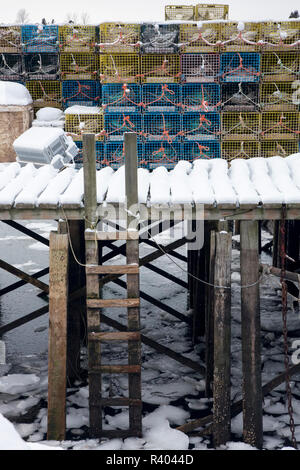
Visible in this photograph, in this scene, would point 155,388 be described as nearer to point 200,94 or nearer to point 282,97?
point 200,94

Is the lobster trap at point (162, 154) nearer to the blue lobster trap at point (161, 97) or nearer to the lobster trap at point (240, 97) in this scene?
the blue lobster trap at point (161, 97)

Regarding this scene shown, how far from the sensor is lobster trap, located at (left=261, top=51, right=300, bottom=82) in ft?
39.4

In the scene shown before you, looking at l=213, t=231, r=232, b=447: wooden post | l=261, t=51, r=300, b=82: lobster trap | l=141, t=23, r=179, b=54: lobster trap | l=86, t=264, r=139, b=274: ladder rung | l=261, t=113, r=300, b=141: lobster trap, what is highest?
l=141, t=23, r=179, b=54: lobster trap

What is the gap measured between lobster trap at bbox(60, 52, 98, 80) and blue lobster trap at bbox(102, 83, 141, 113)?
0.86 metres

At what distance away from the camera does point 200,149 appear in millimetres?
12375

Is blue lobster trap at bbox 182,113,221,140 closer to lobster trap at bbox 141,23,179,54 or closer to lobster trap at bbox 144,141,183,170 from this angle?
lobster trap at bbox 144,141,183,170

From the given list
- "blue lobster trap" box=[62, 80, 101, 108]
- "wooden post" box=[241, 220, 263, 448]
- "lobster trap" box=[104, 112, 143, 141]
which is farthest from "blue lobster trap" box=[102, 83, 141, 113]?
"wooden post" box=[241, 220, 263, 448]

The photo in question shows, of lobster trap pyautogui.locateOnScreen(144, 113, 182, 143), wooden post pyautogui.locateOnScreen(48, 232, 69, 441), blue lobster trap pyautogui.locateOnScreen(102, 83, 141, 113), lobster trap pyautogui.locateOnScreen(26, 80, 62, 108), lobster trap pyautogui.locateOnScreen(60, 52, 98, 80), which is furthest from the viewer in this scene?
lobster trap pyautogui.locateOnScreen(26, 80, 62, 108)

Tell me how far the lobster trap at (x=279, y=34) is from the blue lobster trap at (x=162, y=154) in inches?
110

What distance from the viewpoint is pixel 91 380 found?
6.77 m

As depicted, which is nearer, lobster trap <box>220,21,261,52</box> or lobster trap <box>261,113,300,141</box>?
lobster trap <box>220,21,261,52</box>

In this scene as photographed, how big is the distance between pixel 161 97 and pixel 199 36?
1.46 m

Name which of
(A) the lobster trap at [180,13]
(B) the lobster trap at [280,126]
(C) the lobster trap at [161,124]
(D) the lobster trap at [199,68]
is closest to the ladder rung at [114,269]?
(C) the lobster trap at [161,124]

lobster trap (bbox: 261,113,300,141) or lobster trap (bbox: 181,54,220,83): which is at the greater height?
lobster trap (bbox: 181,54,220,83)
